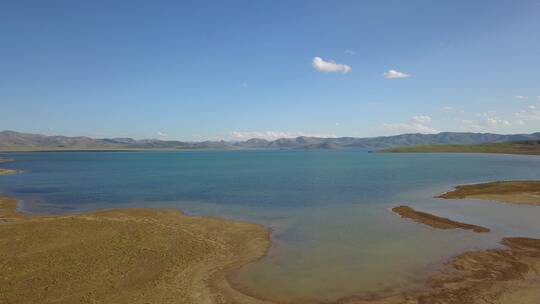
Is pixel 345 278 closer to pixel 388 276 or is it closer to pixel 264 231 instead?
pixel 388 276

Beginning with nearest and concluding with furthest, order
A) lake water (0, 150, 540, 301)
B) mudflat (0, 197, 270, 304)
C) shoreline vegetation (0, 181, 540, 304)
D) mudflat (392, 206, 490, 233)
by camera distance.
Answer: shoreline vegetation (0, 181, 540, 304) < mudflat (0, 197, 270, 304) < lake water (0, 150, 540, 301) < mudflat (392, 206, 490, 233)

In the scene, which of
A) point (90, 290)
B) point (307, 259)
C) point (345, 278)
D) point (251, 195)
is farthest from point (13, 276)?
point (251, 195)

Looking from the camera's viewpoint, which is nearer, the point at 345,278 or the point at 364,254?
the point at 345,278

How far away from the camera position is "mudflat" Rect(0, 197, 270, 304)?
68.8 feet

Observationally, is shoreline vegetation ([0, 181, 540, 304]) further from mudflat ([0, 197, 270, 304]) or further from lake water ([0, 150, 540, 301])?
lake water ([0, 150, 540, 301])

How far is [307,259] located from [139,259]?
573 inches

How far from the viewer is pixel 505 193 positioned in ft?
201

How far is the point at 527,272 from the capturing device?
80.7ft

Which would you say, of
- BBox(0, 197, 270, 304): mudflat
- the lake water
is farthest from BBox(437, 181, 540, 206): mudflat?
BBox(0, 197, 270, 304): mudflat

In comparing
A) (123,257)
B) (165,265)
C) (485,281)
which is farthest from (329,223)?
(123,257)

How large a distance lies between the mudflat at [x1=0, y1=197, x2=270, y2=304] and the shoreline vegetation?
2.8 inches

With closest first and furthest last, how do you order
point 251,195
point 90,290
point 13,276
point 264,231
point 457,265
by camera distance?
point 90,290, point 13,276, point 457,265, point 264,231, point 251,195

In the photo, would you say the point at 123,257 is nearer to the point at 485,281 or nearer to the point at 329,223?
the point at 329,223

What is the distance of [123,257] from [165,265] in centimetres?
436
